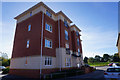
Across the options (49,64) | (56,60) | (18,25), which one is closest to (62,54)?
(56,60)

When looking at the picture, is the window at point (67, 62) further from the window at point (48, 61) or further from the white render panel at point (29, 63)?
the window at point (48, 61)

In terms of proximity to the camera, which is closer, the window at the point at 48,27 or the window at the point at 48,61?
the window at the point at 48,61

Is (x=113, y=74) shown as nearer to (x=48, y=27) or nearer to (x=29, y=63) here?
(x=29, y=63)

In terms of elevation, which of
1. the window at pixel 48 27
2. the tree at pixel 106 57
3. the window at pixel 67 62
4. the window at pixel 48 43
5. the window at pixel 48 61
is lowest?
the tree at pixel 106 57

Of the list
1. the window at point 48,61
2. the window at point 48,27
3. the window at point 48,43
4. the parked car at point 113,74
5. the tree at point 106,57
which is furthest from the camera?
the tree at point 106,57

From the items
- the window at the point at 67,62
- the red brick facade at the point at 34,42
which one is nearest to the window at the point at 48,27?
the red brick facade at the point at 34,42

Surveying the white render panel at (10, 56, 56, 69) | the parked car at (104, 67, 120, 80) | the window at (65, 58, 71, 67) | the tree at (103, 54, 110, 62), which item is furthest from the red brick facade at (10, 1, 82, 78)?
the tree at (103, 54, 110, 62)

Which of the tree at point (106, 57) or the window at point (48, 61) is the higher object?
the window at point (48, 61)

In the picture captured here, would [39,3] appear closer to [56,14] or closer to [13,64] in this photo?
[56,14]

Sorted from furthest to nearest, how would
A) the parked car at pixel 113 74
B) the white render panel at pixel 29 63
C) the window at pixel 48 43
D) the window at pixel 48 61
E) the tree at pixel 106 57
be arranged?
the tree at pixel 106 57 < the window at pixel 48 43 < the window at pixel 48 61 < the white render panel at pixel 29 63 < the parked car at pixel 113 74

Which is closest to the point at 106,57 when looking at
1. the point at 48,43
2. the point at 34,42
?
the point at 48,43

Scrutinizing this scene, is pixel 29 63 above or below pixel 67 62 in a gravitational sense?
above

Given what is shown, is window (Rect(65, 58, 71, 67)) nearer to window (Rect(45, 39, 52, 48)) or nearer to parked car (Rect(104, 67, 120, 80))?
window (Rect(45, 39, 52, 48))

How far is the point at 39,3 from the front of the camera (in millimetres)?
17203
